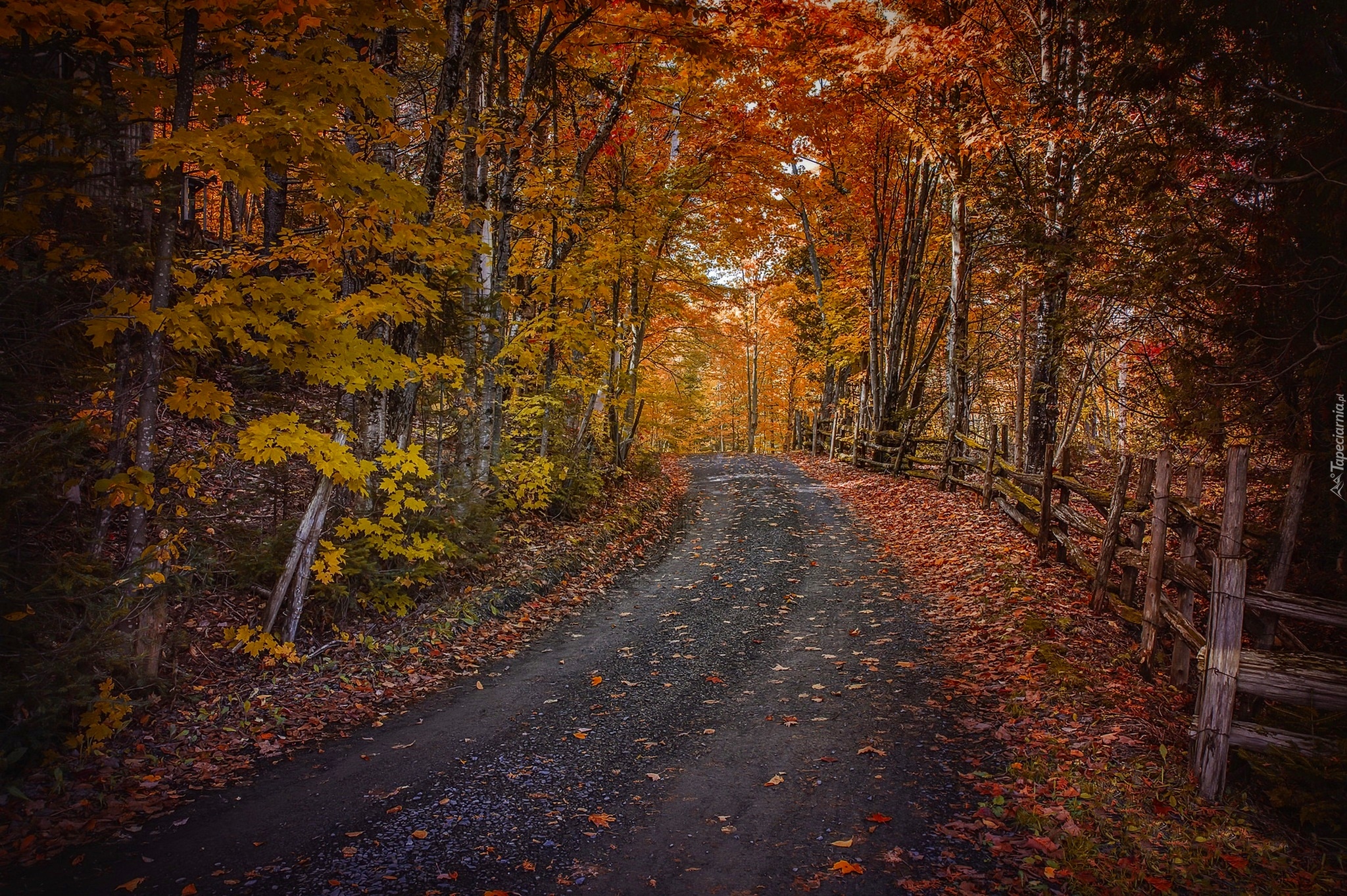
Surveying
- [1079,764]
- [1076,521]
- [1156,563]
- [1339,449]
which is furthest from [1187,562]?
[1076,521]

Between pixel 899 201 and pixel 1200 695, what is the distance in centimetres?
1933

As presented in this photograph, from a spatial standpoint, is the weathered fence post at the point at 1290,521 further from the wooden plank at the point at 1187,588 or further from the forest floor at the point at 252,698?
the forest floor at the point at 252,698

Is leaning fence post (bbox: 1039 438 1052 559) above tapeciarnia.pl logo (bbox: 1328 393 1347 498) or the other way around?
the other way around

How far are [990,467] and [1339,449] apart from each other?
25.2 ft

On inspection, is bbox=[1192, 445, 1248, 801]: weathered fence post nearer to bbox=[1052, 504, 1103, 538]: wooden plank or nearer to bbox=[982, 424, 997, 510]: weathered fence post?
bbox=[1052, 504, 1103, 538]: wooden plank

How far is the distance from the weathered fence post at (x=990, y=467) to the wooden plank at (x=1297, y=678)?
843 centimetres

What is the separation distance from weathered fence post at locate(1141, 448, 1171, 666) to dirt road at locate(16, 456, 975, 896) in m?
2.01

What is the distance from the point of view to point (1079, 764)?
471cm

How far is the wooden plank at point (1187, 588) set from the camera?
570 centimetres

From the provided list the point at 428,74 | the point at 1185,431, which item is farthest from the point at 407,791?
the point at 428,74

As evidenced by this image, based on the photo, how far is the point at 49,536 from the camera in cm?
485

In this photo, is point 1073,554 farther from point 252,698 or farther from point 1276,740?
point 252,698

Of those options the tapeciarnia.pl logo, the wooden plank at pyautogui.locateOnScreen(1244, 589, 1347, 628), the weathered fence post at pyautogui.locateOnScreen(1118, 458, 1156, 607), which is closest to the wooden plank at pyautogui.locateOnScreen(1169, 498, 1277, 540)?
the weathered fence post at pyautogui.locateOnScreen(1118, 458, 1156, 607)

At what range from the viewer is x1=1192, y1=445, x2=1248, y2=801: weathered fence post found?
441 cm
